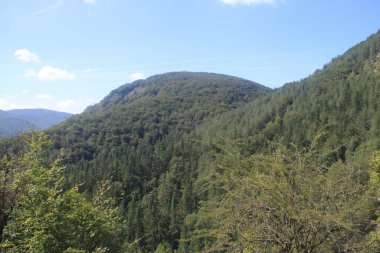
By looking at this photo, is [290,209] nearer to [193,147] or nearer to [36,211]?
[36,211]

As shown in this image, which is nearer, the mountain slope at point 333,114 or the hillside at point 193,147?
the hillside at point 193,147

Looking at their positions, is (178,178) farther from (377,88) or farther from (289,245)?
(289,245)

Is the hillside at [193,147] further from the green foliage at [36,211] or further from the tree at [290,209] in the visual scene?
the tree at [290,209]

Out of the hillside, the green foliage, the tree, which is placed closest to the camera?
the tree

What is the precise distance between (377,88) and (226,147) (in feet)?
372

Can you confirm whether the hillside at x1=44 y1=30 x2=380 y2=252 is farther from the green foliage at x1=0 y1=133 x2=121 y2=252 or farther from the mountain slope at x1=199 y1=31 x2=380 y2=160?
the green foliage at x1=0 y1=133 x2=121 y2=252

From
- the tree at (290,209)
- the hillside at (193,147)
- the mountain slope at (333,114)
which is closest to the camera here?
the tree at (290,209)

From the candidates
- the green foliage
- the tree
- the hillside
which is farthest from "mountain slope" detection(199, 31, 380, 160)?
the green foliage

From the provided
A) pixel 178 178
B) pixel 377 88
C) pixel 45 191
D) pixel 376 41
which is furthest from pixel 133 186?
pixel 376 41

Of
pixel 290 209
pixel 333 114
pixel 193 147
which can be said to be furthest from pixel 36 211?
pixel 193 147

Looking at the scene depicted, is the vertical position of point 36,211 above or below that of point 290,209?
below

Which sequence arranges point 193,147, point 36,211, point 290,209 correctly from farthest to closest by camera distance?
point 193,147
point 36,211
point 290,209

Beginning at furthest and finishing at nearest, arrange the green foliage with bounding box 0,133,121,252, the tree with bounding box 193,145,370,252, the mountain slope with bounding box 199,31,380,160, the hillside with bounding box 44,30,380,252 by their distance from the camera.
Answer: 1. the mountain slope with bounding box 199,31,380,160
2. the hillside with bounding box 44,30,380,252
3. the green foliage with bounding box 0,133,121,252
4. the tree with bounding box 193,145,370,252

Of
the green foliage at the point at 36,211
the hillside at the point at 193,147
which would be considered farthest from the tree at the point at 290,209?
the hillside at the point at 193,147
